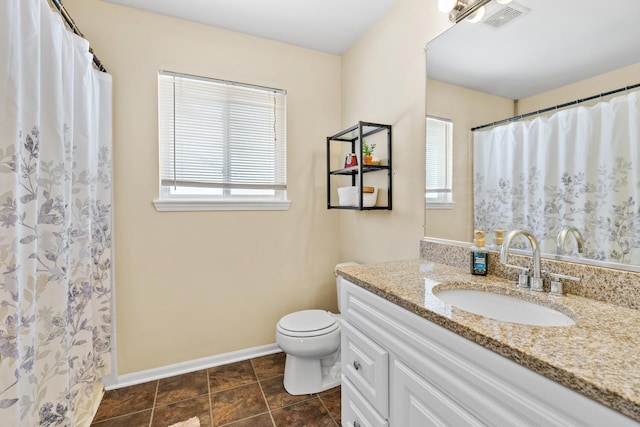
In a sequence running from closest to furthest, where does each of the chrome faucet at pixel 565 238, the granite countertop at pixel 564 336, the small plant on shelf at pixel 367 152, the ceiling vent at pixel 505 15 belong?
the granite countertop at pixel 564 336 → the chrome faucet at pixel 565 238 → the ceiling vent at pixel 505 15 → the small plant on shelf at pixel 367 152

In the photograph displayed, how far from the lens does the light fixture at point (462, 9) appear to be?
4.09 feet

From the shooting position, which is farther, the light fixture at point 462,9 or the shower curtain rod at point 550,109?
the light fixture at point 462,9

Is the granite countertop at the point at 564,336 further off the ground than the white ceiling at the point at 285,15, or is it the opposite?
the white ceiling at the point at 285,15

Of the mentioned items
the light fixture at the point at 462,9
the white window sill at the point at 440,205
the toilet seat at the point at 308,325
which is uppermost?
the light fixture at the point at 462,9

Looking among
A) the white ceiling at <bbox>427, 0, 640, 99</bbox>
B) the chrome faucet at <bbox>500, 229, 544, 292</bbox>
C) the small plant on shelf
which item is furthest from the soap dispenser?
the small plant on shelf

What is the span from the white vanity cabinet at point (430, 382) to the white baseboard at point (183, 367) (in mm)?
1038

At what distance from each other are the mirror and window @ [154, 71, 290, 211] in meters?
1.17

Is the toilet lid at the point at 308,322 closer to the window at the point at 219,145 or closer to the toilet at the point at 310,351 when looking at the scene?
the toilet at the point at 310,351

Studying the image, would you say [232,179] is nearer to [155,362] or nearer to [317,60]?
[317,60]

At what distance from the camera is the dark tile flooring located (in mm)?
1518

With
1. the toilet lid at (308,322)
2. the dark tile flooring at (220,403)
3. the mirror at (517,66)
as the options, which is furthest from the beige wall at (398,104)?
the dark tile flooring at (220,403)

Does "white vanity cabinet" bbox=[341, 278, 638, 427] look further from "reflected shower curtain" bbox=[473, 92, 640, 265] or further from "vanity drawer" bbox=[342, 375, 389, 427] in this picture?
"reflected shower curtain" bbox=[473, 92, 640, 265]

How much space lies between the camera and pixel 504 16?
1.19m

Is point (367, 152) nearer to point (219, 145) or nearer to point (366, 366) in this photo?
point (219, 145)
